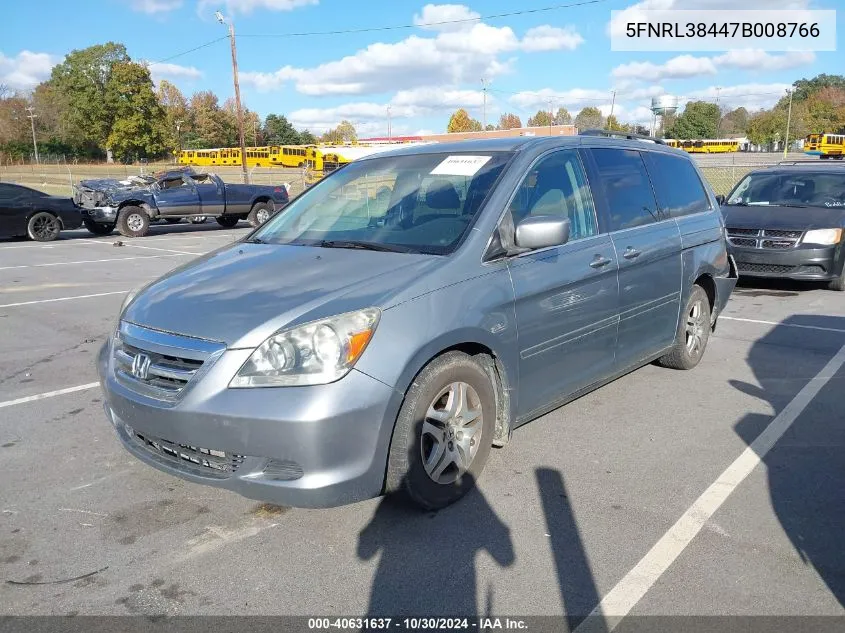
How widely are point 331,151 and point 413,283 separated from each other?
60159mm

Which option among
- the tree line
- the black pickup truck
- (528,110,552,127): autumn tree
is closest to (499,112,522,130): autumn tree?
(528,110,552,127): autumn tree

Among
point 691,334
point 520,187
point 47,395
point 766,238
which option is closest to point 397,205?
point 520,187

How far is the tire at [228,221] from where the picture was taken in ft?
70.0

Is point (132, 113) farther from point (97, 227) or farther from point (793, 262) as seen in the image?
point (793, 262)

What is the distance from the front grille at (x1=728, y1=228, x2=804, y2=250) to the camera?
967 centimetres

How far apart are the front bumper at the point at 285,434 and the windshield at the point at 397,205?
A: 1.05 metres

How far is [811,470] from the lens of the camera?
408 cm

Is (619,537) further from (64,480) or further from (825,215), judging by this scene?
(825,215)

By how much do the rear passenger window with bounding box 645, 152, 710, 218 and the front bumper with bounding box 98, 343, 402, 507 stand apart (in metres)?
3.31

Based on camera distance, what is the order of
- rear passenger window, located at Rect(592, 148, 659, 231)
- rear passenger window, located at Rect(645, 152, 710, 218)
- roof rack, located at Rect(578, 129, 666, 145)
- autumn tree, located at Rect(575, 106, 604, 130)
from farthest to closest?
autumn tree, located at Rect(575, 106, 604, 130), rear passenger window, located at Rect(645, 152, 710, 218), roof rack, located at Rect(578, 129, 666, 145), rear passenger window, located at Rect(592, 148, 659, 231)

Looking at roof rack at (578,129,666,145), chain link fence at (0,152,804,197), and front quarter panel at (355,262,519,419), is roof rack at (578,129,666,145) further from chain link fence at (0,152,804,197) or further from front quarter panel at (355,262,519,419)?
chain link fence at (0,152,804,197)

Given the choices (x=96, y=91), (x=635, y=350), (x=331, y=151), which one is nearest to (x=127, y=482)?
(x=635, y=350)

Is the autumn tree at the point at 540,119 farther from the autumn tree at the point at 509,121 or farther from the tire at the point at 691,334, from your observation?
the tire at the point at 691,334

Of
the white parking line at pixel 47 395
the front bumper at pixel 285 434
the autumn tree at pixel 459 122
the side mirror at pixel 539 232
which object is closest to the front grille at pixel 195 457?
the front bumper at pixel 285 434
